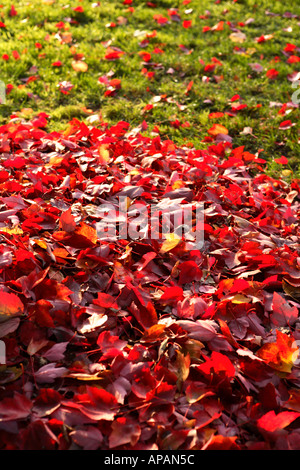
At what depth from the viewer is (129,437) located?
109 centimetres

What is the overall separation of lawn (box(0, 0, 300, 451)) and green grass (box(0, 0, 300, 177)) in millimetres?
29

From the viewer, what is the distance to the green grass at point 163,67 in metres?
3.53

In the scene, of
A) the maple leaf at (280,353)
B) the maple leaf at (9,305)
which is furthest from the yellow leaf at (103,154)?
the maple leaf at (280,353)

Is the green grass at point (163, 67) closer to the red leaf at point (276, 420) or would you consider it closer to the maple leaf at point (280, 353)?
the maple leaf at point (280, 353)

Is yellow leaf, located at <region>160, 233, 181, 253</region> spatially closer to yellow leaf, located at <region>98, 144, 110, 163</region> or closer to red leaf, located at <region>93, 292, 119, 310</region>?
red leaf, located at <region>93, 292, 119, 310</region>

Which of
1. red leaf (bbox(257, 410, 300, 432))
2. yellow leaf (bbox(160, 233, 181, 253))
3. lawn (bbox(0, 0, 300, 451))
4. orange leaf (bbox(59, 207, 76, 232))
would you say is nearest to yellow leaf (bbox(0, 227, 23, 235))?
lawn (bbox(0, 0, 300, 451))

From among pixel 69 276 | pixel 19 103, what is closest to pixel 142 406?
pixel 69 276

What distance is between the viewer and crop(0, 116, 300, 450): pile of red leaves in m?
1.13

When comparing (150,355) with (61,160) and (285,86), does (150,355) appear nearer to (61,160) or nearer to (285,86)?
(61,160)

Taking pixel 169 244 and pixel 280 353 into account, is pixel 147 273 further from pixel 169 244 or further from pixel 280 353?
pixel 280 353

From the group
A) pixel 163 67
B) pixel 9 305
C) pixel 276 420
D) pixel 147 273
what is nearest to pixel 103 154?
pixel 147 273

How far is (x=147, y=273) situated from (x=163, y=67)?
3123 mm

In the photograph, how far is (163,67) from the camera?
4.18 meters

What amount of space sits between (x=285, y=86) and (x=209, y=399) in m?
3.48
